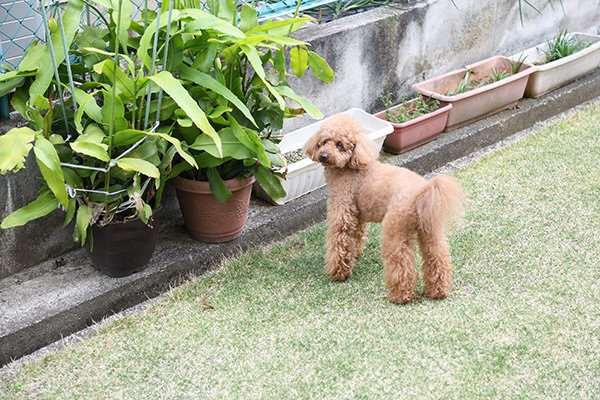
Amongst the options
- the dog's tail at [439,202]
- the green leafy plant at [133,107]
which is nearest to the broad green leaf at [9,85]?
the green leafy plant at [133,107]

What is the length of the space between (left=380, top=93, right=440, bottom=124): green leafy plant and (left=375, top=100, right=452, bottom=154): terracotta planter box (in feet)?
0.06

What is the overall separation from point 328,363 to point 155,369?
68 cm

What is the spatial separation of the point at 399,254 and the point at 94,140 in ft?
4.44

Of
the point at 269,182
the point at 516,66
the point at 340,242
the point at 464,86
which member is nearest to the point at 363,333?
the point at 340,242

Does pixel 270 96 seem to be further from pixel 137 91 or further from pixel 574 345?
pixel 574 345

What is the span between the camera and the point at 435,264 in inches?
142

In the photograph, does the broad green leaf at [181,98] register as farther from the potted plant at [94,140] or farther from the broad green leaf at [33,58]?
the broad green leaf at [33,58]

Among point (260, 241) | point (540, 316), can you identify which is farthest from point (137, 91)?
point (540, 316)

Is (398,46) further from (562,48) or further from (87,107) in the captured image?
(87,107)

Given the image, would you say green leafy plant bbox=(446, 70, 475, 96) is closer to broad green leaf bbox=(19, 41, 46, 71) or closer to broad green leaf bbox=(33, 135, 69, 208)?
broad green leaf bbox=(19, 41, 46, 71)

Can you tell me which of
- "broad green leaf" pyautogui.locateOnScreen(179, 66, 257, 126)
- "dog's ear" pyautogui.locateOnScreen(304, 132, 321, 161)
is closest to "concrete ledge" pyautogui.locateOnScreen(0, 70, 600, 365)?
"dog's ear" pyautogui.locateOnScreen(304, 132, 321, 161)

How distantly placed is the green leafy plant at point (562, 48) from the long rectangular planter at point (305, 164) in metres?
1.85

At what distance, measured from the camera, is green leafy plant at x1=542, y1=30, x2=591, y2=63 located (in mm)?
5922

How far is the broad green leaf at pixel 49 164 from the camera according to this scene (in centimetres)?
325
